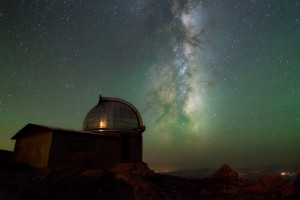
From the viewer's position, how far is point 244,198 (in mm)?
10891

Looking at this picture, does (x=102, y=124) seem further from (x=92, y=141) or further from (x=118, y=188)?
(x=118, y=188)

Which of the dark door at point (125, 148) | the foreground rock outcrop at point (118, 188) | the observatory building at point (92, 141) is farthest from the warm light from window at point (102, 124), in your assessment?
the foreground rock outcrop at point (118, 188)

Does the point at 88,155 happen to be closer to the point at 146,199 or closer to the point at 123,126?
the point at 123,126

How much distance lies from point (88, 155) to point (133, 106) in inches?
348

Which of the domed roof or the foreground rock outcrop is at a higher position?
the domed roof

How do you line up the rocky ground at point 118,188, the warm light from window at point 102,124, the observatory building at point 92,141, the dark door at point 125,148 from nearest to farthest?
the rocky ground at point 118,188, the observatory building at point 92,141, the dark door at point 125,148, the warm light from window at point 102,124

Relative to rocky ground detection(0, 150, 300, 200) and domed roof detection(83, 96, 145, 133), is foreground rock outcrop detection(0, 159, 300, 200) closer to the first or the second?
rocky ground detection(0, 150, 300, 200)

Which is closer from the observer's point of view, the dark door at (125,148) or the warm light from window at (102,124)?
the dark door at (125,148)

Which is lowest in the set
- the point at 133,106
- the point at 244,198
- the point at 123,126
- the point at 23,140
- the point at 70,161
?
the point at 244,198

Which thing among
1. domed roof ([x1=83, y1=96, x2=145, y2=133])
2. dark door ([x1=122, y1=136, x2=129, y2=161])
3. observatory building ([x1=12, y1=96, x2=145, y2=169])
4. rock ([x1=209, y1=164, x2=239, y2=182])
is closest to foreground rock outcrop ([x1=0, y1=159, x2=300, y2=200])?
rock ([x1=209, y1=164, x2=239, y2=182])

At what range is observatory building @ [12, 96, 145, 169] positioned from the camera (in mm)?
14558

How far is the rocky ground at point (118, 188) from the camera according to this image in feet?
34.1

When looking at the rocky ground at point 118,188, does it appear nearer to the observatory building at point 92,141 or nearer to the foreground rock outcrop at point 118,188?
the foreground rock outcrop at point 118,188

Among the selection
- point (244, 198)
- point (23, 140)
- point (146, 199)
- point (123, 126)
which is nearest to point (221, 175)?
point (244, 198)
